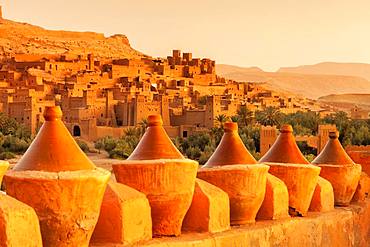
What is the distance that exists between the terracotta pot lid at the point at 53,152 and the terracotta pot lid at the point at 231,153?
1248 mm

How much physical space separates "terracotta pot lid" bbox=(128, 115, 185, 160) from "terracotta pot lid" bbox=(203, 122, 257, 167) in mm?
556

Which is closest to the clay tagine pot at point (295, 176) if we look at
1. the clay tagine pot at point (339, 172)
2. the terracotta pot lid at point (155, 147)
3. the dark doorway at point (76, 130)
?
the clay tagine pot at point (339, 172)

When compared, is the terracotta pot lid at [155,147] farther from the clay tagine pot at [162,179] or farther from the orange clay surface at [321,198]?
the orange clay surface at [321,198]

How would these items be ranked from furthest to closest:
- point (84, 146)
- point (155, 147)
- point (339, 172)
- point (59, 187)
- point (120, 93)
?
point (120, 93), point (84, 146), point (339, 172), point (155, 147), point (59, 187)

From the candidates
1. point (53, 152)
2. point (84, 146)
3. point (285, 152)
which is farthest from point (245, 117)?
point (53, 152)

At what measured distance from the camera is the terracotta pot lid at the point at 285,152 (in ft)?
16.1

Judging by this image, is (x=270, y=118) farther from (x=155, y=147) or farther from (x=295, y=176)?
(x=155, y=147)

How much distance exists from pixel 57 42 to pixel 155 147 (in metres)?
76.3

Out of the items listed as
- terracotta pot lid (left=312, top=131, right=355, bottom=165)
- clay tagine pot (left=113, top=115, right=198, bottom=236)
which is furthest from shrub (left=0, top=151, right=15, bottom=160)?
clay tagine pot (left=113, top=115, right=198, bottom=236)

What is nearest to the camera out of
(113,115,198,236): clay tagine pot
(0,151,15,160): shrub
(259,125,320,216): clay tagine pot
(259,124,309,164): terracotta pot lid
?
(113,115,198,236): clay tagine pot

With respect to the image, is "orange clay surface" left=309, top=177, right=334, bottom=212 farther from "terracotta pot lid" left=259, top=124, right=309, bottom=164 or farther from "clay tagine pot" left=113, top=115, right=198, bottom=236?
"clay tagine pot" left=113, top=115, right=198, bottom=236

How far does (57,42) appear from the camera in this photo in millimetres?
78375

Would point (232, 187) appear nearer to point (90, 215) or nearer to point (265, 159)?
point (265, 159)

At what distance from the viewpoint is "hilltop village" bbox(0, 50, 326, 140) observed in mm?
37375
